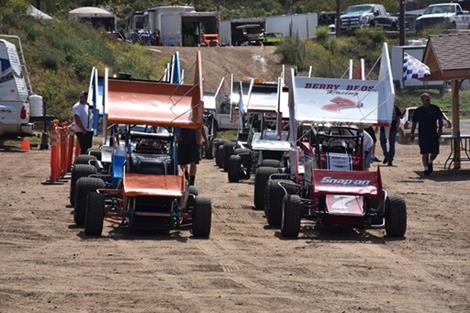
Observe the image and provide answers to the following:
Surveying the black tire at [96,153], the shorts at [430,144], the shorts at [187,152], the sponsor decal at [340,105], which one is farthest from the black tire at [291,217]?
the shorts at [430,144]

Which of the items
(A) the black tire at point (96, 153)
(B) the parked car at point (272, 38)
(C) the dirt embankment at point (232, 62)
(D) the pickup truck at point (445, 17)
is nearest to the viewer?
(A) the black tire at point (96, 153)

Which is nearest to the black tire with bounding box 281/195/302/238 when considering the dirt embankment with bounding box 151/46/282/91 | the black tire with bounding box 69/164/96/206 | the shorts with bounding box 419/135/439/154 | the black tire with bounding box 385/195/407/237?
the black tire with bounding box 385/195/407/237

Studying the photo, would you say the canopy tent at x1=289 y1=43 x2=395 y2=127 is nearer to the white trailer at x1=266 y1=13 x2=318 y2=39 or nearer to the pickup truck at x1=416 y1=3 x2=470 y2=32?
the pickup truck at x1=416 y1=3 x2=470 y2=32

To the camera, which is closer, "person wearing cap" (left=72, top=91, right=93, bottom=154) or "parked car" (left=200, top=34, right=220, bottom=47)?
"person wearing cap" (left=72, top=91, right=93, bottom=154)

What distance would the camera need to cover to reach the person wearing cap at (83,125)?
932 inches

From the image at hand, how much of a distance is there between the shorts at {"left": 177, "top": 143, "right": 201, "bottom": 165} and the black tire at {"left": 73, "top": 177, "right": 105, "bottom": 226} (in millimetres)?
1158

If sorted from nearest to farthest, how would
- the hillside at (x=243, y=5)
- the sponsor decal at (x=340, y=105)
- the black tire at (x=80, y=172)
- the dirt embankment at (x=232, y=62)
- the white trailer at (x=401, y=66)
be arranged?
the sponsor decal at (x=340, y=105), the black tire at (x=80, y=172), the white trailer at (x=401, y=66), the dirt embankment at (x=232, y=62), the hillside at (x=243, y=5)

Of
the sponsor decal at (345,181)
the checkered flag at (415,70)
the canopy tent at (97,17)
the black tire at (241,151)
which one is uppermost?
the canopy tent at (97,17)

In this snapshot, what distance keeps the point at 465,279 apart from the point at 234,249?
120 inches

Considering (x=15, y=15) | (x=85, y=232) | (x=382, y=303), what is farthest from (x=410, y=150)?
(x=382, y=303)

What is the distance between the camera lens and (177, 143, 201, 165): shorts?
16750 millimetres

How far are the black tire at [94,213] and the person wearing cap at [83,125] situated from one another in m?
8.40

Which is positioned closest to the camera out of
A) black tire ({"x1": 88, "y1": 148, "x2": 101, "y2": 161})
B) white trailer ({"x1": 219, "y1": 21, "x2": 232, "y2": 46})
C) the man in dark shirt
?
black tire ({"x1": 88, "y1": 148, "x2": 101, "y2": 161})

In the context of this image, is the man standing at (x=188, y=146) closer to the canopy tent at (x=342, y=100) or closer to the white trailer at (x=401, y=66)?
the canopy tent at (x=342, y=100)
